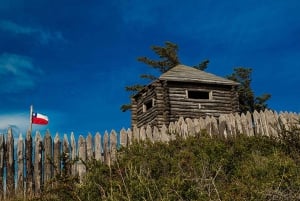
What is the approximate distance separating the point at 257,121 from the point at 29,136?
734 cm

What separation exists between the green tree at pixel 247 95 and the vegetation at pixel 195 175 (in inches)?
954

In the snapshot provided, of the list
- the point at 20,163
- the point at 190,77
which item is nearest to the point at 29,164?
the point at 20,163

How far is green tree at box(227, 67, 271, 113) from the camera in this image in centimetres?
3366

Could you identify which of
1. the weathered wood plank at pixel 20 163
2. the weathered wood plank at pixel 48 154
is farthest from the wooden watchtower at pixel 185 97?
the weathered wood plank at pixel 20 163

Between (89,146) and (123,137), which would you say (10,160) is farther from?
(123,137)

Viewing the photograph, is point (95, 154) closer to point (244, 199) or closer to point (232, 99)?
point (244, 199)

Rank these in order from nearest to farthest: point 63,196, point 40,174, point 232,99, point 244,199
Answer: point 244,199
point 63,196
point 40,174
point 232,99

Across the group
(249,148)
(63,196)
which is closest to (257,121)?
(249,148)

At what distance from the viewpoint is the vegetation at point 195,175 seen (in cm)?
384

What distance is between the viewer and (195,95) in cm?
3127

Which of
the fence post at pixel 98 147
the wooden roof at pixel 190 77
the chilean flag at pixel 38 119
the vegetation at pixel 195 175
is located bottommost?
the vegetation at pixel 195 175

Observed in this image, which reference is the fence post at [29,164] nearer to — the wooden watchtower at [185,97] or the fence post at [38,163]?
the fence post at [38,163]

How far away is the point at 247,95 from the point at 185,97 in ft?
41.1

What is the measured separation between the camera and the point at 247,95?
33781 mm
